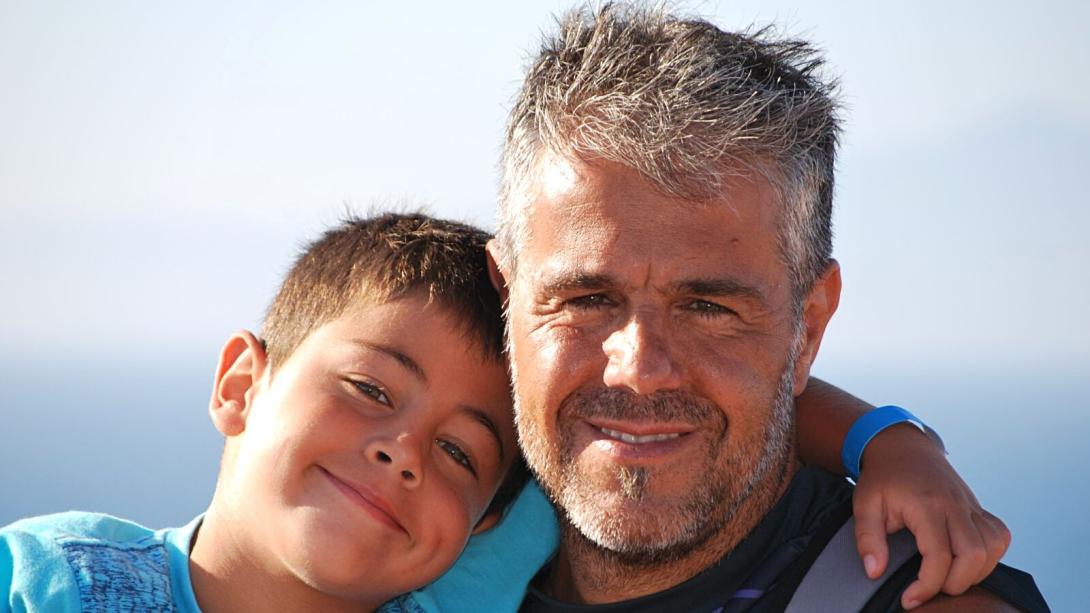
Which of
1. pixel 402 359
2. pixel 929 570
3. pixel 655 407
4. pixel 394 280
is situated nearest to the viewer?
pixel 929 570

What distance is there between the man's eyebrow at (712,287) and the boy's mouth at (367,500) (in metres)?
0.90

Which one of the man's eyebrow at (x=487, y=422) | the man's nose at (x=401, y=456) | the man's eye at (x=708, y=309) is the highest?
the man's eye at (x=708, y=309)

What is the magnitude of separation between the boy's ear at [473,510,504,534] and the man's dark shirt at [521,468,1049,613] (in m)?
0.38

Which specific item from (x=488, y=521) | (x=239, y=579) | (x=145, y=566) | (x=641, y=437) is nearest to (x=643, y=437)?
(x=641, y=437)

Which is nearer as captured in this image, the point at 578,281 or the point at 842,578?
the point at 842,578

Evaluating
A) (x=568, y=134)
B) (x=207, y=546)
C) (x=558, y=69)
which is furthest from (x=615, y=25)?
(x=207, y=546)

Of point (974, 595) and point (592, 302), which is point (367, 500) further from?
point (974, 595)

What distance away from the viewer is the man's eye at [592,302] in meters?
2.44

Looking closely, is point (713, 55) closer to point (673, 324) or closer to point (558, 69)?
point (558, 69)

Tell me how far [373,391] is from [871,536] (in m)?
1.24

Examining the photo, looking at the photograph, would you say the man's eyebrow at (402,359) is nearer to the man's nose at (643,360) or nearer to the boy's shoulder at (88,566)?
the man's nose at (643,360)

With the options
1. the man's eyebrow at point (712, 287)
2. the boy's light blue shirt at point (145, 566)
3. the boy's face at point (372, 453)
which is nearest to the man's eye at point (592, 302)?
the man's eyebrow at point (712, 287)

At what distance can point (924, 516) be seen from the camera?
2.29 m

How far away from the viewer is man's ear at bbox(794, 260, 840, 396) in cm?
262
